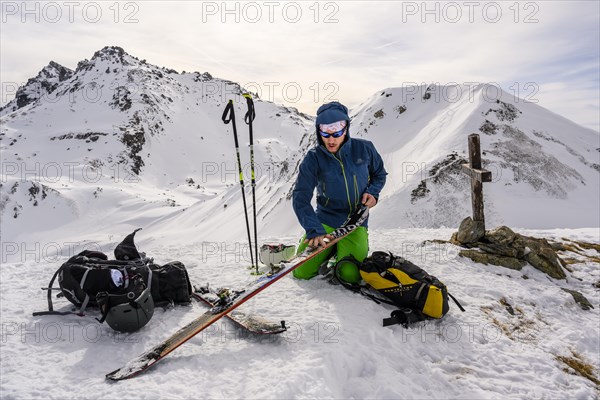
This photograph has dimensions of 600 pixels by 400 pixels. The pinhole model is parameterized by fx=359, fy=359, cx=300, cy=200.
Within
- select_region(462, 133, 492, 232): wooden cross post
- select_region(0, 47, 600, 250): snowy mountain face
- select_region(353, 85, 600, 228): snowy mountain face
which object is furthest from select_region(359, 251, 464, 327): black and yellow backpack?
select_region(0, 47, 600, 250): snowy mountain face

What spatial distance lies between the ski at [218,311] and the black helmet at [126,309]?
2.02ft

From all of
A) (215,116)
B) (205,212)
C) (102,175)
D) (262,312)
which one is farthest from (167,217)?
(215,116)

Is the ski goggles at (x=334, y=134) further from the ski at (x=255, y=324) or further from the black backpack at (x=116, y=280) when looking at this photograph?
the black backpack at (x=116, y=280)

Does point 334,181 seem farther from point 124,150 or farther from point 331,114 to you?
point 124,150

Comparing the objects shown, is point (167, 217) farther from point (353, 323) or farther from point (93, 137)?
point (93, 137)

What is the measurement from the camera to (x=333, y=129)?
18.7ft

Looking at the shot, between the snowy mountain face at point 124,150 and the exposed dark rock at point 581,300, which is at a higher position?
the snowy mountain face at point 124,150

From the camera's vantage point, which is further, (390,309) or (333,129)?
(333,129)

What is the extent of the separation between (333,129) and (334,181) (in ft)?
2.87

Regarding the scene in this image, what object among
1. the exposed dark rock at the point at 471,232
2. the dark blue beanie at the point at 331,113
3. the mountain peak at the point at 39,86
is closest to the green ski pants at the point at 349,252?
the dark blue beanie at the point at 331,113

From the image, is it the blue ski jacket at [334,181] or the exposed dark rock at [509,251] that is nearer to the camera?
the blue ski jacket at [334,181]

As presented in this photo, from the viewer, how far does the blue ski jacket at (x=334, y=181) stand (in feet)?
19.3

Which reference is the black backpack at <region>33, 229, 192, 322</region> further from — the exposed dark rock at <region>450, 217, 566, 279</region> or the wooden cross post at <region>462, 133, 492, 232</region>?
the wooden cross post at <region>462, 133, 492, 232</region>

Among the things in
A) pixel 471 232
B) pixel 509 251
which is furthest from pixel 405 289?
pixel 471 232
